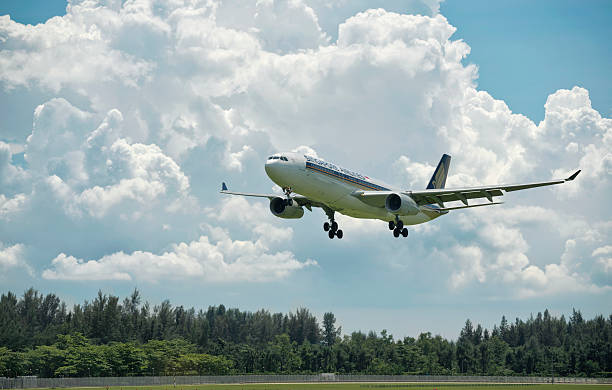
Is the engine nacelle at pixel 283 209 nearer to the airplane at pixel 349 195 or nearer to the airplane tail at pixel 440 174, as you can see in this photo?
the airplane at pixel 349 195

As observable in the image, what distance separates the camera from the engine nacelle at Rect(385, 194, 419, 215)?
6252cm

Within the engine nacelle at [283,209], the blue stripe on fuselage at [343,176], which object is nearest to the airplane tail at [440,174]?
the blue stripe on fuselage at [343,176]

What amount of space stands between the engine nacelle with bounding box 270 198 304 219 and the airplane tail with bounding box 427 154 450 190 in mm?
24207

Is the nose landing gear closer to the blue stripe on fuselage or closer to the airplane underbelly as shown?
the airplane underbelly

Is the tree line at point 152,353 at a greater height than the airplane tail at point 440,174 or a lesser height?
lesser

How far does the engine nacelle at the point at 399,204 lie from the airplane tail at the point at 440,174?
22.0 m

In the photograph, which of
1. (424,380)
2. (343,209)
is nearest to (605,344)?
(424,380)

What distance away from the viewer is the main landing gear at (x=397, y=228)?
67.2 metres

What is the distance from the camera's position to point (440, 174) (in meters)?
86.8

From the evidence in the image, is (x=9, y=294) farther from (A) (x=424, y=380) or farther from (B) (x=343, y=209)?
(B) (x=343, y=209)

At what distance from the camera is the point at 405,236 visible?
6875cm

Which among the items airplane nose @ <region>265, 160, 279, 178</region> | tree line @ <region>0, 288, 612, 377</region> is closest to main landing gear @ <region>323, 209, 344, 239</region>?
airplane nose @ <region>265, 160, 279, 178</region>

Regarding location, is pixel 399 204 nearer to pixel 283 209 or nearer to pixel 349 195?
pixel 349 195

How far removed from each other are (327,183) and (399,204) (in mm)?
8223
